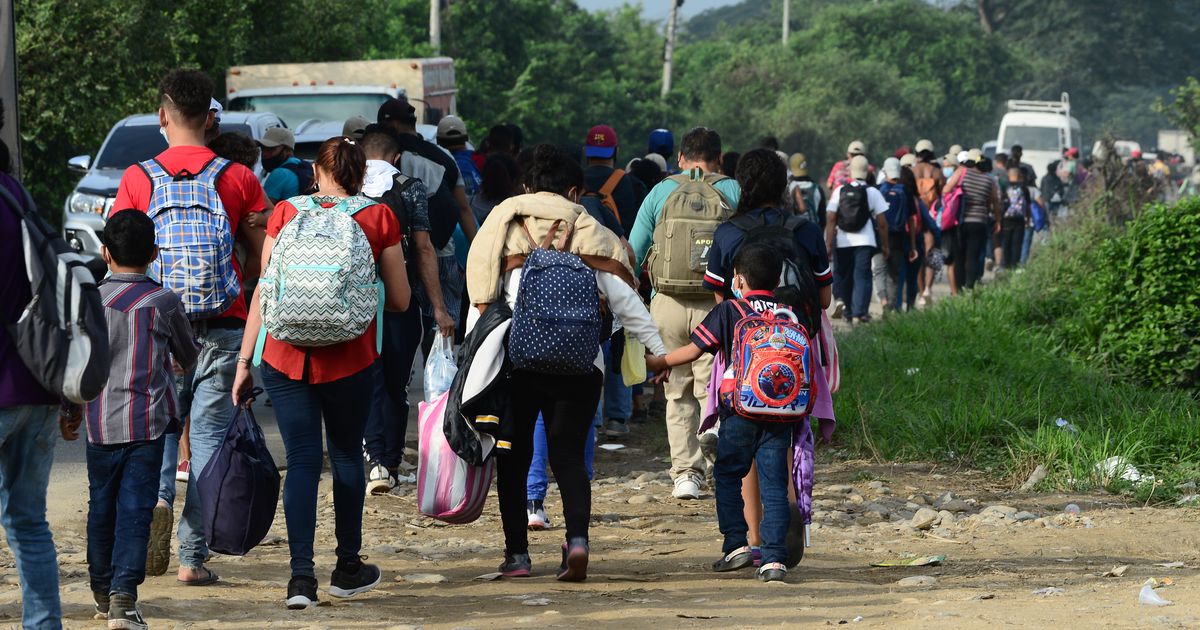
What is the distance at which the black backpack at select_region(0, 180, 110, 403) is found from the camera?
4.68m

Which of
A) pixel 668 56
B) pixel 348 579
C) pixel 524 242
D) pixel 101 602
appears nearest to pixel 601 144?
pixel 524 242

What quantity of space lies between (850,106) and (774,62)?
3219 millimetres

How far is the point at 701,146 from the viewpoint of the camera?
28.3ft

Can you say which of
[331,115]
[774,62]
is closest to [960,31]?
[774,62]

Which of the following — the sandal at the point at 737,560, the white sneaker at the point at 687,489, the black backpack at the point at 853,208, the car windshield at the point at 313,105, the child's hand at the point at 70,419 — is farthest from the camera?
the car windshield at the point at 313,105

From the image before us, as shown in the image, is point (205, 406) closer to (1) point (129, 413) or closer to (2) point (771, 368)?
(1) point (129, 413)

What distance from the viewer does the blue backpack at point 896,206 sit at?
646 inches

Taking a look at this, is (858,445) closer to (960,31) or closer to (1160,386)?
(1160,386)

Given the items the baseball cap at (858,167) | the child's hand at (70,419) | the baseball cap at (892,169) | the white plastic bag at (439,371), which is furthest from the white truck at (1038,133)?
the child's hand at (70,419)

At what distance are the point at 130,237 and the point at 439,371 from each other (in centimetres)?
212

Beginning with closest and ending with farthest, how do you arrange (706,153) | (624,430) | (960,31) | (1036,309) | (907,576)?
(907,576) < (706,153) < (624,430) < (1036,309) < (960,31)

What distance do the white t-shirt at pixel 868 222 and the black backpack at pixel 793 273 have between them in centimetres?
853

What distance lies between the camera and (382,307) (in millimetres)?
6430

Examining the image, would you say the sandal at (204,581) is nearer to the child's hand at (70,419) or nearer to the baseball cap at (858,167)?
the child's hand at (70,419)
